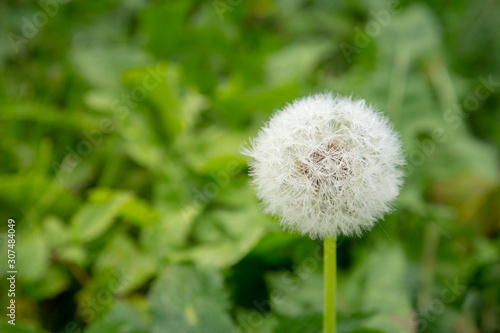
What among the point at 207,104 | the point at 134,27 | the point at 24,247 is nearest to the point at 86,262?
the point at 24,247

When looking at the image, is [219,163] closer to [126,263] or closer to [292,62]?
[126,263]

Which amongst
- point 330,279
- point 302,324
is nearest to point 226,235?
point 302,324

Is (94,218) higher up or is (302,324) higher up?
(94,218)

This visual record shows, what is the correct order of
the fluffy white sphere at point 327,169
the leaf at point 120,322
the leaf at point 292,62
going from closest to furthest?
1. the fluffy white sphere at point 327,169
2. the leaf at point 120,322
3. the leaf at point 292,62

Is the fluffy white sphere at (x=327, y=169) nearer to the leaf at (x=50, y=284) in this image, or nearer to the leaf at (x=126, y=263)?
the leaf at (x=126, y=263)

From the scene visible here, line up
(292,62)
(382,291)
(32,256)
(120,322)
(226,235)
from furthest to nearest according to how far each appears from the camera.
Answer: (292,62), (226,235), (32,256), (382,291), (120,322)

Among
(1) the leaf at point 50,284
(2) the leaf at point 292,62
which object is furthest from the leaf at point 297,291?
(2) the leaf at point 292,62

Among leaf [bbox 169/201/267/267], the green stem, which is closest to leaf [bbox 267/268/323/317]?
leaf [bbox 169/201/267/267]

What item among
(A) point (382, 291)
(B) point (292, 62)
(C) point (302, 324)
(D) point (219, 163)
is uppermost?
(B) point (292, 62)
